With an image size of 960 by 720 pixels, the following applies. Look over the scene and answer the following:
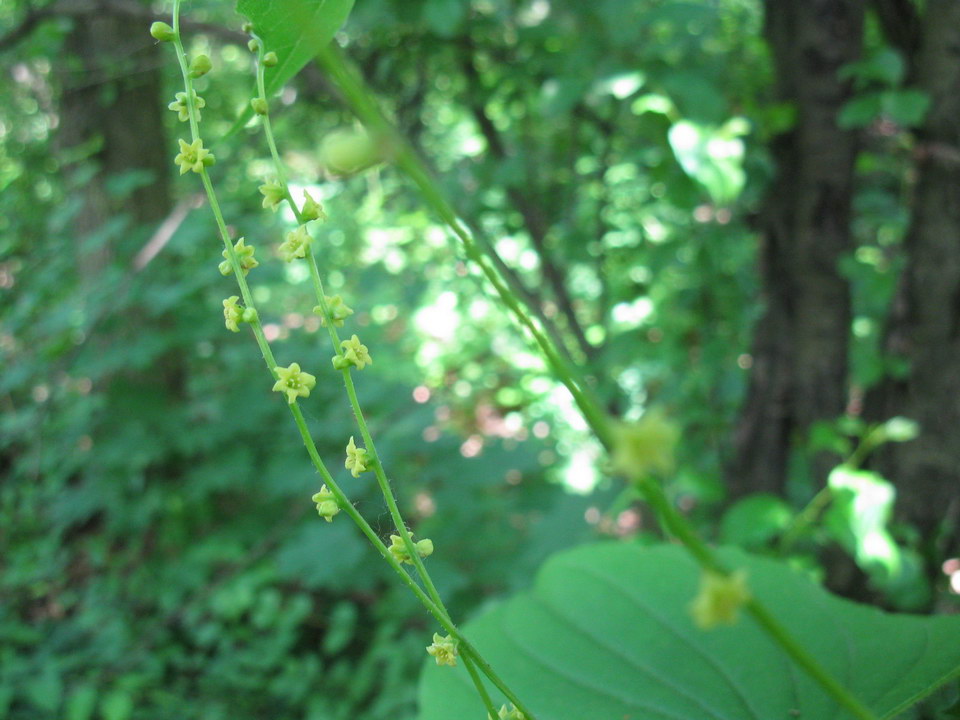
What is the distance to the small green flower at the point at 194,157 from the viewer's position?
0.96 ft

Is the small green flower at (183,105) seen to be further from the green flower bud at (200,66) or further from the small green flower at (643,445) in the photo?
the small green flower at (643,445)

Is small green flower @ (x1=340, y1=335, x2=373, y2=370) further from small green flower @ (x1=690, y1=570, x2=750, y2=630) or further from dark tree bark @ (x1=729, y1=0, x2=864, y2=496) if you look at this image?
dark tree bark @ (x1=729, y1=0, x2=864, y2=496)

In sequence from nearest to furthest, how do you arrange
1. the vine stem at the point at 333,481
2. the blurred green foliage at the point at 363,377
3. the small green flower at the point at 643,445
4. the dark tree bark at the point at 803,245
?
the small green flower at the point at 643,445, the vine stem at the point at 333,481, the dark tree bark at the point at 803,245, the blurred green foliage at the point at 363,377

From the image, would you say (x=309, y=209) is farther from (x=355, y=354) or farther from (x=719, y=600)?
(x=719, y=600)

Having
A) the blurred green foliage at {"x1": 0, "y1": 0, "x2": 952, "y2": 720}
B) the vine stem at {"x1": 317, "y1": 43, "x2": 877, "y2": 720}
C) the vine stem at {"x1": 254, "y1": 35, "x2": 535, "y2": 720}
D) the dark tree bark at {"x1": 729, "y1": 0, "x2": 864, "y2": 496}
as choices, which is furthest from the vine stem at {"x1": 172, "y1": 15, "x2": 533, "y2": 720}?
the dark tree bark at {"x1": 729, "y1": 0, "x2": 864, "y2": 496}

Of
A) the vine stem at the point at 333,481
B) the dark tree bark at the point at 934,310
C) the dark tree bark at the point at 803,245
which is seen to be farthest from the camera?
the dark tree bark at the point at 803,245

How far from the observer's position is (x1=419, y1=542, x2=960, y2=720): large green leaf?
0.41 meters

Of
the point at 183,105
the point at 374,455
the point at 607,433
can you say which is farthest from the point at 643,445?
the point at 183,105

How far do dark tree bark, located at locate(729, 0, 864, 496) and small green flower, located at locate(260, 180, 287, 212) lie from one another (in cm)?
118

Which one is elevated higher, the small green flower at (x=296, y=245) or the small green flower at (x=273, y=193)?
the small green flower at (x=273, y=193)

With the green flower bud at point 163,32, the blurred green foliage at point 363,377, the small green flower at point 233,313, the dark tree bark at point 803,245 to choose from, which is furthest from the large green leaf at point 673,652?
the dark tree bark at point 803,245

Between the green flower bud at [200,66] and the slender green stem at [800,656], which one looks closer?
the slender green stem at [800,656]

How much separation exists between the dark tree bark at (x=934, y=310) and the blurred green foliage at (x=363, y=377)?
69 mm

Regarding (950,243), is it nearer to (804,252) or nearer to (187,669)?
(804,252)
